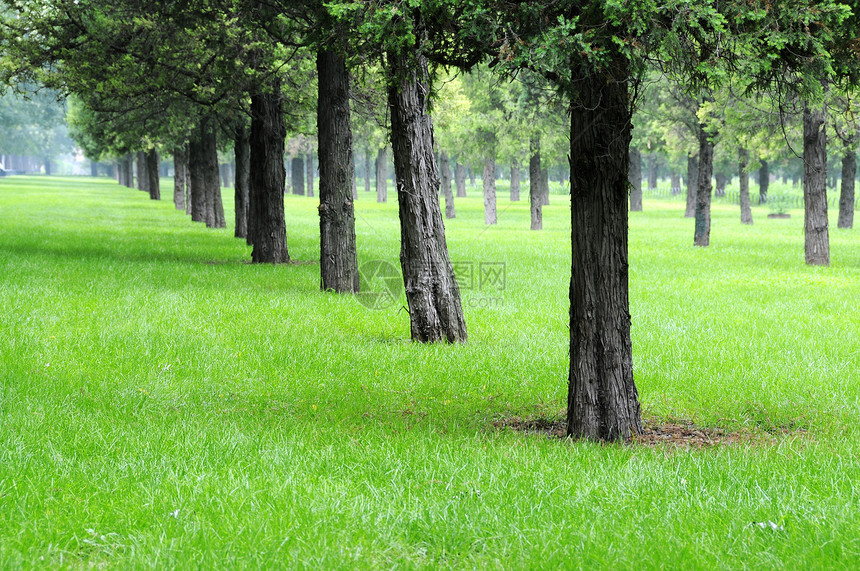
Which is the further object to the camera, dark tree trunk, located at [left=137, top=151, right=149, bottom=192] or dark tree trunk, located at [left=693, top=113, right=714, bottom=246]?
dark tree trunk, located at [left=137, top=151, right=149, bottom=192]

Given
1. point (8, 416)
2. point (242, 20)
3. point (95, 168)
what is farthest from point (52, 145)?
point (8, 416)

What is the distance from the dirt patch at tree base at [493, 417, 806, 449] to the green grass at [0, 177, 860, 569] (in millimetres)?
138

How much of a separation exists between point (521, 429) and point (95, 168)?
506ft

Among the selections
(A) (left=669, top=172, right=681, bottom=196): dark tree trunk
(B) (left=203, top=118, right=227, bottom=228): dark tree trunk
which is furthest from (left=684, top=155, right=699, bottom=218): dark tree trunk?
(A) (left=669, top=172, right=681, bottom=196): dark tree trunk

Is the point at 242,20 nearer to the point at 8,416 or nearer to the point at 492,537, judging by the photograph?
the point at 8,416

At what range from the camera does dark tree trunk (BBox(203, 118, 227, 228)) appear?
26989 millimetres

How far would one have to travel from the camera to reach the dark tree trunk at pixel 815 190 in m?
19.0

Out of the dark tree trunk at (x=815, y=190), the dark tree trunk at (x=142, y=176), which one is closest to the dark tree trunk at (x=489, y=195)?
the dark tree trunk at (x=815, y=190)

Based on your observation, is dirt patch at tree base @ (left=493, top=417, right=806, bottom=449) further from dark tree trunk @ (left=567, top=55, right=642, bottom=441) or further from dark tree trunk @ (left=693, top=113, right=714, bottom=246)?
dark tree trunk @ (left=693, top=113, right=714, bottom=246)

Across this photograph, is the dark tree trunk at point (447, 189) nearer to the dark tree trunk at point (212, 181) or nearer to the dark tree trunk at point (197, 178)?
the dark tree trunk at point (197, 178)

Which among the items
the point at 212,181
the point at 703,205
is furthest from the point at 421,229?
the point at 212,181

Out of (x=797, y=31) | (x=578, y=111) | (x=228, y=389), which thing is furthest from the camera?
(x=228, y=389)

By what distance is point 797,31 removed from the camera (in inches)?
199

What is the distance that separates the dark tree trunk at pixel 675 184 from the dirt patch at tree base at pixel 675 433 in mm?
82962
